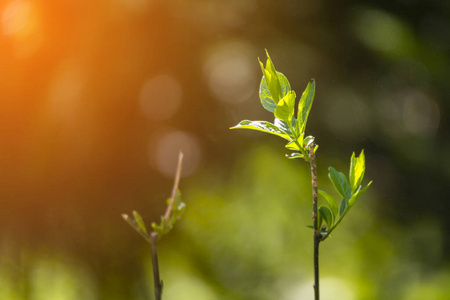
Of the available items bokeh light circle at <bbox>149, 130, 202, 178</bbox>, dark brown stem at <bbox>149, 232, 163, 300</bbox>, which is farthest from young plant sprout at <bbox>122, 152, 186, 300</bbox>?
bokeh light circle at <bbox>149, 130, 202, 178</bbox>

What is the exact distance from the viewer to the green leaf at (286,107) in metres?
0.15

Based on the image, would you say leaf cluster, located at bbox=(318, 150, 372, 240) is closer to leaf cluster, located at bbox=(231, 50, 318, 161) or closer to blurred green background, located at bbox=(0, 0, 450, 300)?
leaf cluster, located at bbox=(231, 50, 318, 161)

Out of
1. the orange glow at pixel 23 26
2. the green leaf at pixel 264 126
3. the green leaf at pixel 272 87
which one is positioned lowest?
the green leaf at pixel 264 126

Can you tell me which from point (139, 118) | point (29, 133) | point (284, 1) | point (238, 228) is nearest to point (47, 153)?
point (29, 133)

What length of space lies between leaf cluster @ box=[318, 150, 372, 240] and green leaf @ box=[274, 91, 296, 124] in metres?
0.03

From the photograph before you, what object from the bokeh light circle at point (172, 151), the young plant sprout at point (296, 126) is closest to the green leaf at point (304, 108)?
the young plant sprout at point (296, 126)

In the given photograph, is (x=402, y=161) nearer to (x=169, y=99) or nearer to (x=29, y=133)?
(x=169, y=99)

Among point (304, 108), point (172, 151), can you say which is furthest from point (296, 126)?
point (172, 151)

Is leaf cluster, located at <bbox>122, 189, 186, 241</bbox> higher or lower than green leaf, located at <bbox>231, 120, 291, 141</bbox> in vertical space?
lower

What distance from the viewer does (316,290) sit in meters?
0.14

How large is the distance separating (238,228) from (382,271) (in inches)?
10.0

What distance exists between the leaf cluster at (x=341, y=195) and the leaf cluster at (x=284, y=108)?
0.02 m

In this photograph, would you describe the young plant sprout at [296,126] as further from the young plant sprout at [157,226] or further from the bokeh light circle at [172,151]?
the bokeh light circle at [172,151]

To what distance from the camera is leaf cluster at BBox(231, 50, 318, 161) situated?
149 millimetres
